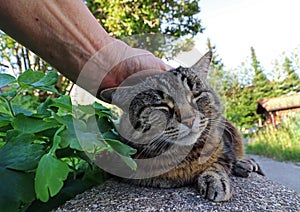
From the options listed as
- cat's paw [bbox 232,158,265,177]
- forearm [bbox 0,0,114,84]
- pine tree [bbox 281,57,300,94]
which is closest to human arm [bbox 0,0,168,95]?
forearm [bbox 0,0,114,84]

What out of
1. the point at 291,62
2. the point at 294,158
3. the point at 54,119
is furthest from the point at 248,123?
the point at 54,119

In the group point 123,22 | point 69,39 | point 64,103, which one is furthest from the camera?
point 123,22

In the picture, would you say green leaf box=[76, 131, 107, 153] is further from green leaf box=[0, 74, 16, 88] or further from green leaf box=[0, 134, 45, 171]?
green leaf box=[0, 74, 16, 88]

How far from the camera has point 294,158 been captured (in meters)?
Result: 2.17

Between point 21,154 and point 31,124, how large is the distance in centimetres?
8

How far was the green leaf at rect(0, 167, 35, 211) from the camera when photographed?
48 centimetres

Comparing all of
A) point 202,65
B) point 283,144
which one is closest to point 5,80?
point 202,65

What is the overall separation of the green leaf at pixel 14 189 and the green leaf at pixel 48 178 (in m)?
0.09

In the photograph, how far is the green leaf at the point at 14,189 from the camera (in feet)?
1.57

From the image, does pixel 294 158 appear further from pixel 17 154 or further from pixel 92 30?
pixel 17 154

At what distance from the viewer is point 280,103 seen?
659 cm

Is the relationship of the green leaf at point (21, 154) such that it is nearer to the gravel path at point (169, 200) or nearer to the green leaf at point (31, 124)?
the green leaf at point (31, 124)

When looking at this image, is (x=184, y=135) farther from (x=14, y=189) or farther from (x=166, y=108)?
(x=14, y=189)

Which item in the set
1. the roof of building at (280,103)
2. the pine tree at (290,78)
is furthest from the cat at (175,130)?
the pine tree at (290,78)
